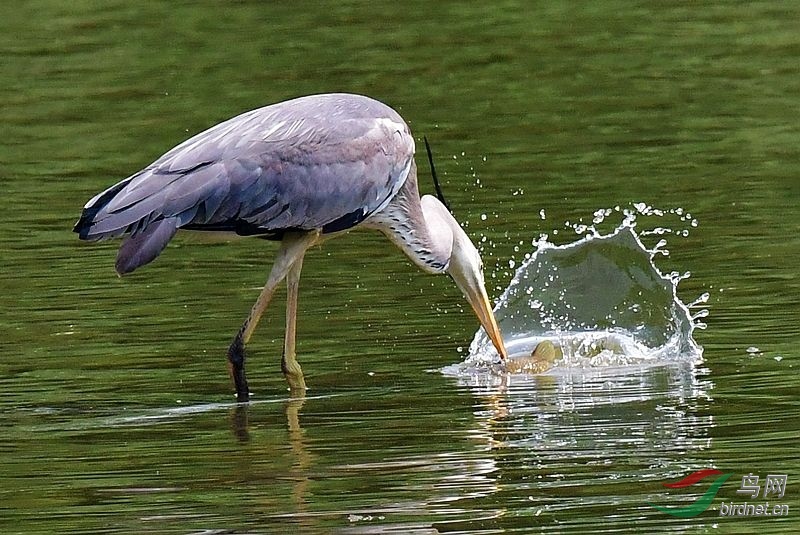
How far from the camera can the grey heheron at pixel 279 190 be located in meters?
9.29

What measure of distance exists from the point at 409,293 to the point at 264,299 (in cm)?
187

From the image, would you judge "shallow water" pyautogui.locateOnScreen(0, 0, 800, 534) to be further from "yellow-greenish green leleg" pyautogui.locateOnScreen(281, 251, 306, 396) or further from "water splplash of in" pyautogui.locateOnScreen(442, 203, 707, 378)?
"water splplash of in" pyautogui.locateOnScreen(442, 203, 707, 378)

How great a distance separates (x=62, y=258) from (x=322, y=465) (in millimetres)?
5177

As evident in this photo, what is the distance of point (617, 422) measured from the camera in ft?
27.8

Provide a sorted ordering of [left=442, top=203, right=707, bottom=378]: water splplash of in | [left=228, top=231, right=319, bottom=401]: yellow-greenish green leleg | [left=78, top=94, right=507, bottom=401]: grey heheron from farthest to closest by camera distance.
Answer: [left=442, top=203, right=707, bottom=378]: water splplash of in
[left=228, top=231, right=319, bottom=401]: yellow-greenish green leleg
[left=78, top=94, right=507, bottom=401]: grey heheron

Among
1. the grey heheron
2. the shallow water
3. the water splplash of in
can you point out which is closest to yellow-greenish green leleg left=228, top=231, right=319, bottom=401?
the grey heheron

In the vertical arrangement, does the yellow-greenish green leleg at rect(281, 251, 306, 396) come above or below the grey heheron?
below

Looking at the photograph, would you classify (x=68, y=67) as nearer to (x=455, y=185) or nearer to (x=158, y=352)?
(x=455, y=185)

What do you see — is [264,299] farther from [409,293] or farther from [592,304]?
[592,304]

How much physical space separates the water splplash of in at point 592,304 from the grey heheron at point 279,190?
0.50 metres

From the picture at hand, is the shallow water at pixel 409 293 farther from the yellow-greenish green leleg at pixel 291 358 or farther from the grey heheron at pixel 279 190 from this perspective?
the grey heheron at pixel 279 190

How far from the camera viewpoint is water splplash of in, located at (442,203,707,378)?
413 inches

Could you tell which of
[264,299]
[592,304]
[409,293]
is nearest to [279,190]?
[264,299]

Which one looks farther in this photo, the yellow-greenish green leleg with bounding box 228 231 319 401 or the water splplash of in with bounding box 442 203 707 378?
the water splplash of in with bounding box 442 203 707 378
